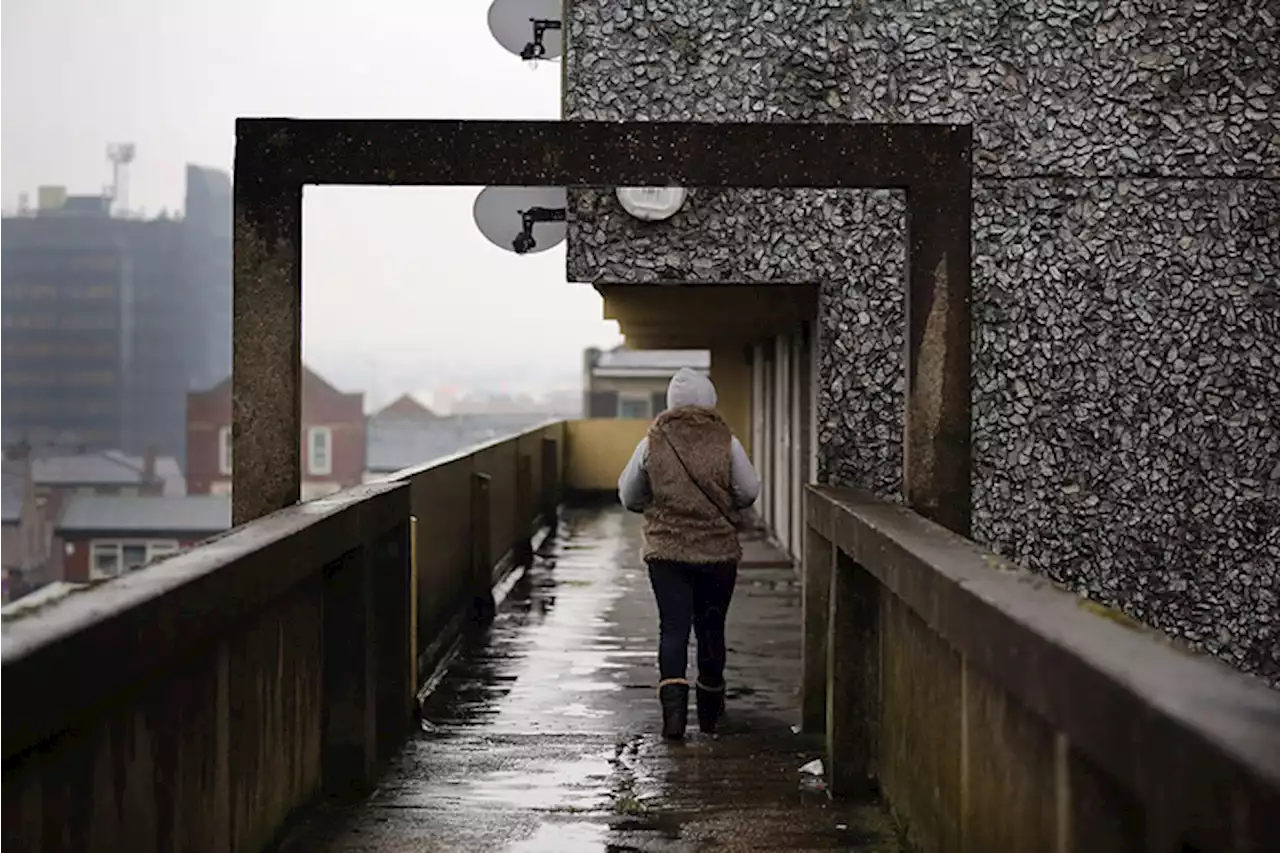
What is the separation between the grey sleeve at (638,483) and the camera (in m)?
7.50

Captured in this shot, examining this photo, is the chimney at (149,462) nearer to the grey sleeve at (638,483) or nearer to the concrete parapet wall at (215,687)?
the grey sleeve at (638,483)

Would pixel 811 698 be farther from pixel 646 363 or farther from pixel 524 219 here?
pixel 646 363

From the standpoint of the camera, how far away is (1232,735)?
7.73 ft

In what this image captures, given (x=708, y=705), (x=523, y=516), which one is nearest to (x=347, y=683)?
(x=708, y=705)

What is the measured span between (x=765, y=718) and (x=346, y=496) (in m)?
2.55

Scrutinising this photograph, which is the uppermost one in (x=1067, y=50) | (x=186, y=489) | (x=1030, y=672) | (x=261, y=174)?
(x=1067, y=50)

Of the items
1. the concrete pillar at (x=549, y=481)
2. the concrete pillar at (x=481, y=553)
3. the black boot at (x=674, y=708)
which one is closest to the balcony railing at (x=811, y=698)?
the black boot at (x=674, y=708)

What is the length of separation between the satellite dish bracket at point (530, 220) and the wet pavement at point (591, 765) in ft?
8.11

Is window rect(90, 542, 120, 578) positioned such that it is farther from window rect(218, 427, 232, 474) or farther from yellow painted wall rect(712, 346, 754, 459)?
yellow painted wall rect(712, 346, 754, 459)

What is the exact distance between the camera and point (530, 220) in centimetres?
1044

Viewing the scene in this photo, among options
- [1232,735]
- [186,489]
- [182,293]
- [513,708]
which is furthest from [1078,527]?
[182,293]

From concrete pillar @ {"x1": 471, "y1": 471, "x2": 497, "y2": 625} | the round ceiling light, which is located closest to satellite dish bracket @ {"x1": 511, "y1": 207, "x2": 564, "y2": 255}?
the round ceiling light

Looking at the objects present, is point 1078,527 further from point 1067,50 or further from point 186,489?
point 186,489

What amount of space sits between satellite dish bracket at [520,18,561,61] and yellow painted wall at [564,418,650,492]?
13.8 metres
